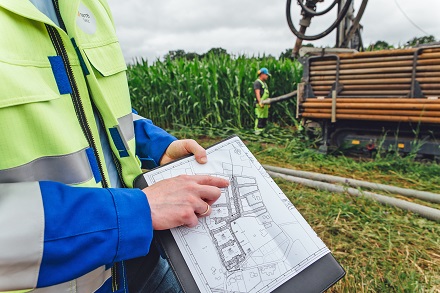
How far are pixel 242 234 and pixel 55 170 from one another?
1.33ft

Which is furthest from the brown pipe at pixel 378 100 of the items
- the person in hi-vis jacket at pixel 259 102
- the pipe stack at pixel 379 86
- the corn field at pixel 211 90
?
the corn field at pixel 211 90

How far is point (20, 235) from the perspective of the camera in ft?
1.67

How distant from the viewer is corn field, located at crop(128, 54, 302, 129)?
7.77 metres

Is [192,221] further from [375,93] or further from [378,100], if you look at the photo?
[375,93]

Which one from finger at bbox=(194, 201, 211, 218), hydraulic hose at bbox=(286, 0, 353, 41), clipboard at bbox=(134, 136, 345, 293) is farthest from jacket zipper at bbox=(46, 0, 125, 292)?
hydraulic hose at bbox=(286, 0, 353, 41)

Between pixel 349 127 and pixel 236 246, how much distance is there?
440 cm

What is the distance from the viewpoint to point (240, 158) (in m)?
0.87

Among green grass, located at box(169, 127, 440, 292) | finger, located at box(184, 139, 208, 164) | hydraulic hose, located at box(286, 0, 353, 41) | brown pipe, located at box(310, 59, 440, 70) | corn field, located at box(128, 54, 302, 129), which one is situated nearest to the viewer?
finger, located at box(184, 139, 208, 164)

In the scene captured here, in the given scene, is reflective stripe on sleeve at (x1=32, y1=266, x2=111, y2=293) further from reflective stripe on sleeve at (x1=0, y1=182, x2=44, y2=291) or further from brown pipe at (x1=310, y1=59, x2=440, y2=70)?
brown pipe at (x1=310, y1=59, x2=440, y2=70)

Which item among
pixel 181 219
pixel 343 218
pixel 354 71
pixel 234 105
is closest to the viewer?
pixel 181 219

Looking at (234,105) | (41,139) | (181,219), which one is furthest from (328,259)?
(234,105)

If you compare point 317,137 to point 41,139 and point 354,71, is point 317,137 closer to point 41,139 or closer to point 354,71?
point 354,71

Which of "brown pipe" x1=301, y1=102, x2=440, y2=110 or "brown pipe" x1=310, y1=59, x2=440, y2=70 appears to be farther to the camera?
"brown pipe" x1=310, y1=59, x2=440, y2=70

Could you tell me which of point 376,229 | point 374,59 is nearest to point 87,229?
point 376,229
